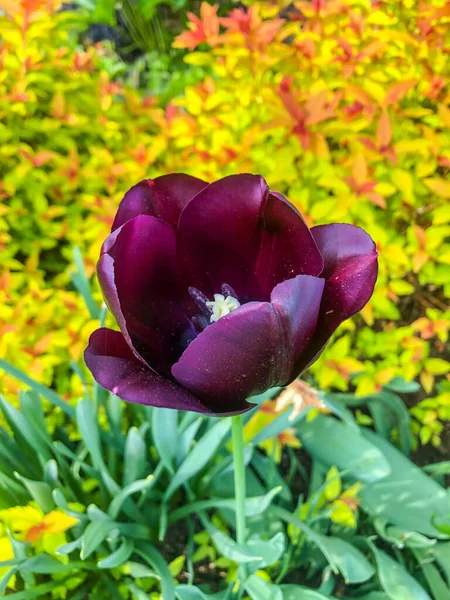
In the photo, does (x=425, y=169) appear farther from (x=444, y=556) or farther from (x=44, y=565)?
(x=44, y=565)

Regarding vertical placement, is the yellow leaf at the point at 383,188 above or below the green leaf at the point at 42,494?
above

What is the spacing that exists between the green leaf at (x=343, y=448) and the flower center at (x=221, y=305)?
22.8 inches

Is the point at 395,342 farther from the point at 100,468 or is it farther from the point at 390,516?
the point at 100,468

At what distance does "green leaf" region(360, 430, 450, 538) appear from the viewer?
1.05 m

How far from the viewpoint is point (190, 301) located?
0.64 m

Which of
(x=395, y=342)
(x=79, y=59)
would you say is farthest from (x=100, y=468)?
(x=79, y=59)

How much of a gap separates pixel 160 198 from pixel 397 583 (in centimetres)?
76

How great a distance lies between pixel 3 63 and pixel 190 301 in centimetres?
90

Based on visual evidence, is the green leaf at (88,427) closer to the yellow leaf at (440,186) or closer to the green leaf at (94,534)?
the green leaf at (94,534)

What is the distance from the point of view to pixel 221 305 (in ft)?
1.98

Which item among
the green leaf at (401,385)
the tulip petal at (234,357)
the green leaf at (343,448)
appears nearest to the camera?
the tulip petal at (234,357)

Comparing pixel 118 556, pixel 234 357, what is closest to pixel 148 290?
pixel 234 357

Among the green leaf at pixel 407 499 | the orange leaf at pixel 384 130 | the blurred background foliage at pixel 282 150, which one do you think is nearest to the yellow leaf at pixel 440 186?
the blurred background foliage at pixel 282 150

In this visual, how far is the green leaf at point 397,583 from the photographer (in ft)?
2.92
